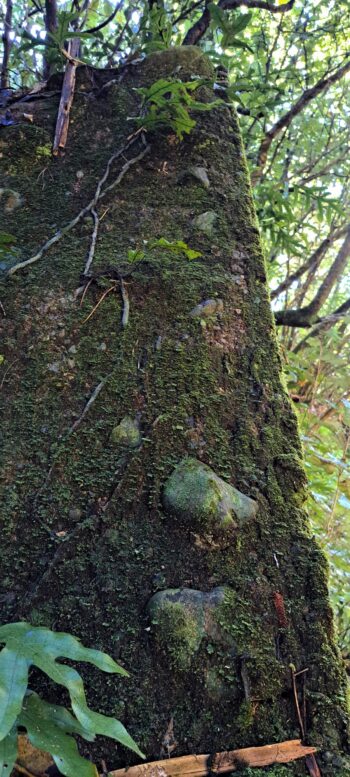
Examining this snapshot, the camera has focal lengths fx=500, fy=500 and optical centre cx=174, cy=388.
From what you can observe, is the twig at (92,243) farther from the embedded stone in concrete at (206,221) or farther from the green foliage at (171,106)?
the green foliage at (171,106)

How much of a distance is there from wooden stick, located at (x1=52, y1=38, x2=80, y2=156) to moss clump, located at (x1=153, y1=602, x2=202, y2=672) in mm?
1963

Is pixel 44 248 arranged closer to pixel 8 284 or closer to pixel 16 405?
pixel 8 284

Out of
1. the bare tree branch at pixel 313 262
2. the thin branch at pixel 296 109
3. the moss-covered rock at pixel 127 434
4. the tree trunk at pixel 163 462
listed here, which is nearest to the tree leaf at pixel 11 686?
the tree trunk at pixel 163 462

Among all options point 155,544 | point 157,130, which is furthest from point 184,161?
point 155,544

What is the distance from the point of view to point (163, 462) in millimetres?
1424

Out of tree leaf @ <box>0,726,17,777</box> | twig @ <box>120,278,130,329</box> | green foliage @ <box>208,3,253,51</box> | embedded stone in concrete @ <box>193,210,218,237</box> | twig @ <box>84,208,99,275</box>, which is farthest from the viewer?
green foliage @ <box>208,3,253,51</box>

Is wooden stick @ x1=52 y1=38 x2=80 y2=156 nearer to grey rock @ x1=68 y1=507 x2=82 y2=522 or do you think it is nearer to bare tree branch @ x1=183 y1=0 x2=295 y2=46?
bare tree branch @ x1=183 y1=0 x2=295 y2=46

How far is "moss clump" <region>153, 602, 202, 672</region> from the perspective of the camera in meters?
1.11

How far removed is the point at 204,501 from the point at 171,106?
1.72 m

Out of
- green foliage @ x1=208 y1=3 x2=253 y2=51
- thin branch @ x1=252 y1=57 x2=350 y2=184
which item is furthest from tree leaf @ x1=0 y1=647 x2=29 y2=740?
thin branch @ x1=252 y1=57 x2=350 y2=184

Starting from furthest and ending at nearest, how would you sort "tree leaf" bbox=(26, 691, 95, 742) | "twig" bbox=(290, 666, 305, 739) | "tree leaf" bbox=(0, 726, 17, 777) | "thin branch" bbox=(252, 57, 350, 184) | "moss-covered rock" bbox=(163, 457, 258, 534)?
1. "thin branch" bbox=(252, 57, 350, 184)
2. "moss-covered rock" bbox=(163, 457, 258, 534)
3. "twig" bbox=(290, 666, 305, 739)
4. "tree leaf" bbox=(26, 691, 95, 742)
5. "tree leaf" bbox=(0, 726, 17, 777)

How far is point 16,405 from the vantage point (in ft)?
4.96

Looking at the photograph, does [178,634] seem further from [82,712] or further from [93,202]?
[93,202]

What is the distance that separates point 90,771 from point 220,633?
15.5 inches
